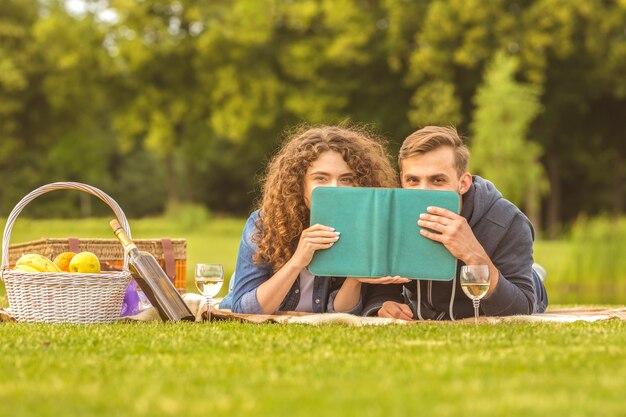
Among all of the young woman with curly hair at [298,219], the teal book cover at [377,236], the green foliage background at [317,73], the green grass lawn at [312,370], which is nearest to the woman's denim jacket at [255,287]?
the young woman with curly hair at [298,219]

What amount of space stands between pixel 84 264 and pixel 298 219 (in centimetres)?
147

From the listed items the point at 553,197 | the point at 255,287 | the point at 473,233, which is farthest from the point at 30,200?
the point at 553,197

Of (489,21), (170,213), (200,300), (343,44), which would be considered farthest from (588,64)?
(200,300)

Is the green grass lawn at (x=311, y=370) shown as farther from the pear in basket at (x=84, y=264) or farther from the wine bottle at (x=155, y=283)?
the pear in basket at (x=84, y=264)

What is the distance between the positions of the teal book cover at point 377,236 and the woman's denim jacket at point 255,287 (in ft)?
2.49

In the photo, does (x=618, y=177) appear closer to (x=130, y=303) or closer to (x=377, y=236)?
(x=130, y=303)

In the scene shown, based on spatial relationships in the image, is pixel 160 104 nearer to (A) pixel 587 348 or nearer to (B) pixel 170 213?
(B) pixel 170 213

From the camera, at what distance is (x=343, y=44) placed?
2948 centimetres

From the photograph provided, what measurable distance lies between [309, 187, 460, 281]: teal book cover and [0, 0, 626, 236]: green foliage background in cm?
2104

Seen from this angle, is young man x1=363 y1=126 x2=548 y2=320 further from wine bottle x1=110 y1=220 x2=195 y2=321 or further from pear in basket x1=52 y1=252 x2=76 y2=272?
pear in basket x1=52 y1=252 x2=76 y2=272

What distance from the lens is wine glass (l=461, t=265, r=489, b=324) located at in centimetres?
545

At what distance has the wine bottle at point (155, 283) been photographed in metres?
6.40

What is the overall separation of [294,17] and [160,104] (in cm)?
571

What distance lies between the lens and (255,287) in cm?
655
